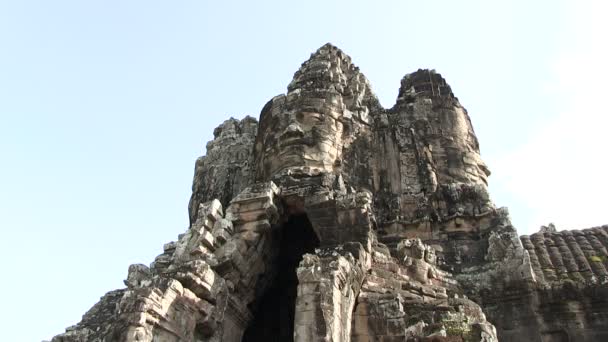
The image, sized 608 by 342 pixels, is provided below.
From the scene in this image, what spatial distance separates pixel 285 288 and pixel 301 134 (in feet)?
14.8

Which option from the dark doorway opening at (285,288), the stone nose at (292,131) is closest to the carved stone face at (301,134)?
the stone nose at (292,131)

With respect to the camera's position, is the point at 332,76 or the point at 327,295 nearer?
the point at 327,295

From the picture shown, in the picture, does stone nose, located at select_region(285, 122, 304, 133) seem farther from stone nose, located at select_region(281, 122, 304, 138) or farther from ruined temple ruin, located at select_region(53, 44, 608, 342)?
ruined temple ruin, located at select_region(53, 44, 608, 342)

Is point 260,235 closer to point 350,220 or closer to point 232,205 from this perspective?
point 232,205

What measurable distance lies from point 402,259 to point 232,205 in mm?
4236

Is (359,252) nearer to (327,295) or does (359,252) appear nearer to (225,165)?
(327,295)

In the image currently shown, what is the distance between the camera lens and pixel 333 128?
1656 cm

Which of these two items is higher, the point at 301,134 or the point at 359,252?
the point at 301,134

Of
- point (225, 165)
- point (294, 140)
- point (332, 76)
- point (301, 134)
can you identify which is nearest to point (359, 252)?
point (294, 140)

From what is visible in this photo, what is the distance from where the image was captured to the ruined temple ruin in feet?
33.5

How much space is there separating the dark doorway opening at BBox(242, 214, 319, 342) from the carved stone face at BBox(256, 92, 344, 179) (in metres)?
1.74

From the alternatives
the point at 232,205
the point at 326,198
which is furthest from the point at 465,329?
the point at 232,205

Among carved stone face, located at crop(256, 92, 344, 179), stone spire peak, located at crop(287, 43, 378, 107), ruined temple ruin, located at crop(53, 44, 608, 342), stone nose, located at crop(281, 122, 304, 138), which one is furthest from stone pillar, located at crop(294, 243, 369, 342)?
stone spire peak, located at crop(287, 43, 378, 107)

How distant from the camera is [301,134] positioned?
15852 millimetres
